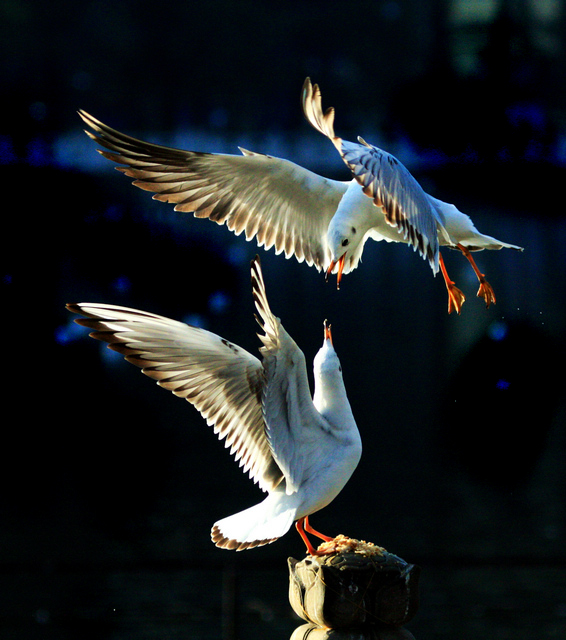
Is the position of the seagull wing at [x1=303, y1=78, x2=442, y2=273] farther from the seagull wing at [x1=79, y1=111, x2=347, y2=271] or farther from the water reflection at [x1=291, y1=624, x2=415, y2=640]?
the water reflection at [x1=291, y1=624, x2=415, y2=640]

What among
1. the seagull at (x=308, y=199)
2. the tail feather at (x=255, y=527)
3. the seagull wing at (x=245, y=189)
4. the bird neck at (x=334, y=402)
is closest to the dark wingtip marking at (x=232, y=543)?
the tail feather at (x=255, y=527)

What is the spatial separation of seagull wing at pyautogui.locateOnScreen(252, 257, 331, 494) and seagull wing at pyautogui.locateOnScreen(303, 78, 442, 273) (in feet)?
0.81

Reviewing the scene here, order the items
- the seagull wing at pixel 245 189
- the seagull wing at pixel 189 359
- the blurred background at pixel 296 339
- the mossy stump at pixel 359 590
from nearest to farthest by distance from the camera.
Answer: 1. the mossy stump at pixel 359 590
2. the seagull wing at pixel 189 359
3. the seagull wing at pixel 245 189
4. the blurred background at pixel 296 339

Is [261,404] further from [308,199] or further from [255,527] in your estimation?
[308,199]

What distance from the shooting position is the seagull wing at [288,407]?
157 centimetres

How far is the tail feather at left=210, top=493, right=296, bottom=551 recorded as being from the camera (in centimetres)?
156

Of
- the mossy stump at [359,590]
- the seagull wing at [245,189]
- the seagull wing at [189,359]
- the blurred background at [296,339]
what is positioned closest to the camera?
the mossy stump at [359,590]

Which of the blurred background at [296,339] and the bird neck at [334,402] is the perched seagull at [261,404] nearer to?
the bird neck at [334,402]

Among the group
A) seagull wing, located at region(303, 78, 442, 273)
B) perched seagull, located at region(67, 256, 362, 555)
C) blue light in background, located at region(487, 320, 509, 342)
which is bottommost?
perched seagull, located at region(67, 256, 362, 555)

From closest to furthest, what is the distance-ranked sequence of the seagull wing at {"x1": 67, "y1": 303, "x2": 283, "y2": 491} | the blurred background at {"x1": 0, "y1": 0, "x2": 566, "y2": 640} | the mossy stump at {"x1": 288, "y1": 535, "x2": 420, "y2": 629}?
the mossy stump at {"x1": 288, "y1": 535, "x2": 420, "y2": 629}, the seagull wing at {"x1": 67, "y1": 303, "x2": 283, "y2": 491}, the blurred background at {"x1": 0, "y1": 0, "x2": 566, "y2": 640}

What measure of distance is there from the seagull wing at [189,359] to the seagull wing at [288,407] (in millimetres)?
60

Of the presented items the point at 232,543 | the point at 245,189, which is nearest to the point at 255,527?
the point at 232,543

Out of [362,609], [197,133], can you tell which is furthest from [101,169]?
[362,609]

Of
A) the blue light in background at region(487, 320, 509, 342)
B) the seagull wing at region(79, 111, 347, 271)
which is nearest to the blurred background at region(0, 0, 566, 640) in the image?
the blue light in background at region(487, 320, 509, 342)
